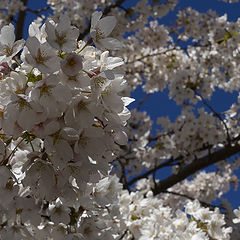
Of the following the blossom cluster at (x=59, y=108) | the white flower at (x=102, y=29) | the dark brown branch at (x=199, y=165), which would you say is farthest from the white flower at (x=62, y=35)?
the dark brown branch at (x=199, y=165)

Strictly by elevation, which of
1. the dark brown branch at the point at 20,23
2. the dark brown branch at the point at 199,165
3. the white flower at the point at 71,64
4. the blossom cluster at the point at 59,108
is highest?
the white flower at the point at 71,64

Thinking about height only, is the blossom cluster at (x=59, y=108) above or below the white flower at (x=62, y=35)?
below

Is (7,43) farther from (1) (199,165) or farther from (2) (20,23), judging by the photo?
(2) (20,23)

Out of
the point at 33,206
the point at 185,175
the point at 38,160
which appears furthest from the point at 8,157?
the point at 185,175

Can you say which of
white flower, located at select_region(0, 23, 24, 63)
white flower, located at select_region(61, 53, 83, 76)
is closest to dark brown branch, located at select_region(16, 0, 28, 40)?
white flower, located at select_region(0, 23, 24, 63)

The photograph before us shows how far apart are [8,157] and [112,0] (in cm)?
581

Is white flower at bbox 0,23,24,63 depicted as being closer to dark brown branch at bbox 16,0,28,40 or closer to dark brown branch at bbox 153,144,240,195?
dark brown branch at bbox 153,144,240,195

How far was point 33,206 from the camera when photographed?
1556mm

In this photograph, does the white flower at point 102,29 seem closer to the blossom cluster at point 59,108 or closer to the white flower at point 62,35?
the blossom cluster at point 59,108

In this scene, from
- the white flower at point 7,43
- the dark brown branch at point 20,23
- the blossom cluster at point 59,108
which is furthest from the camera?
the dark brown branch at point 20,23

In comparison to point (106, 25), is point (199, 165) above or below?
below

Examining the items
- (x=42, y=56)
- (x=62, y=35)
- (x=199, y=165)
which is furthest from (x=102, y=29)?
(x=199, y=165)

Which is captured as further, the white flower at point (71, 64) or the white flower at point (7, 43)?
the white flower at point (7, 43)

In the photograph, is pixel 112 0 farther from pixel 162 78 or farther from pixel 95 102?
pixel 95 102
